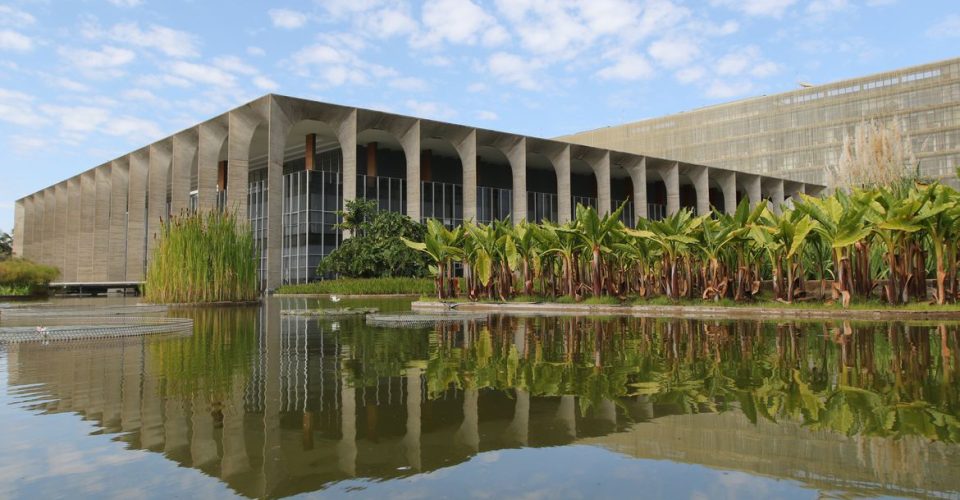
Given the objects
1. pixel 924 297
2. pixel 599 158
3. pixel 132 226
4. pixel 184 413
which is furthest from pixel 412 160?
pixel 184 413

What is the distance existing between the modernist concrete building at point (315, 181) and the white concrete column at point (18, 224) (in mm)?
12685

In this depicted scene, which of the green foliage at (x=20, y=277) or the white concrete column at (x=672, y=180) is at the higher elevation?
the white concrete column at (x=672, y=180)

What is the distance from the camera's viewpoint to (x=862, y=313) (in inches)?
464

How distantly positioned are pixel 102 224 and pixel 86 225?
3.74 m

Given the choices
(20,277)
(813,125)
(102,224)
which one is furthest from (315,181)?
(813,125)

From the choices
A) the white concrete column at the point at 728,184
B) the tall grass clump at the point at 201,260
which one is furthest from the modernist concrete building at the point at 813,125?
the tall grass clump at the point at 201,260

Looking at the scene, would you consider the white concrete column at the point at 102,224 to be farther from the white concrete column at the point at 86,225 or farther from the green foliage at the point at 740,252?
the green foliage at the point at 740,252

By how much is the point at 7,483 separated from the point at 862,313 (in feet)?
41.8

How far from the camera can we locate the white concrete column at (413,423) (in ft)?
10.4

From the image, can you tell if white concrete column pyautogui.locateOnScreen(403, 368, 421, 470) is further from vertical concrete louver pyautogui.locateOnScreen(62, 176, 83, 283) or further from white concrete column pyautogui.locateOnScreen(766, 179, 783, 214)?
white concrete column pyautogui.locateOnScreen(766, 179, 783, 214)

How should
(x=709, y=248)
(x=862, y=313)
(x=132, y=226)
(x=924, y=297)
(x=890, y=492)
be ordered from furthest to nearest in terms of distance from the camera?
(x=132, y=226), (x=709, y=248), (x=924, y=297), (x=862, y=313), (x=890, y=492)

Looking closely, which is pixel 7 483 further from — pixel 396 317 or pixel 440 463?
pixel 396 317

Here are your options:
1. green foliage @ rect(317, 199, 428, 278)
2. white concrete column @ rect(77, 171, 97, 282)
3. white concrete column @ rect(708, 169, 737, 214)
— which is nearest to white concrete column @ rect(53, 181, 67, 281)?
white concrete column @ rect(77, 171, 97, 282)

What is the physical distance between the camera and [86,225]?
5512cm
